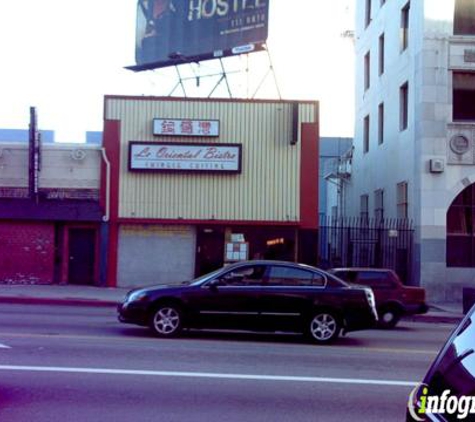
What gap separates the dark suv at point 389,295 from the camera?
17.3m

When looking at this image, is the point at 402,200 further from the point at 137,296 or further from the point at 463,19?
the point at 137,296

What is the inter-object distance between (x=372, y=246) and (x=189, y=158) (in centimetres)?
712

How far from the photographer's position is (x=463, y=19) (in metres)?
25.1

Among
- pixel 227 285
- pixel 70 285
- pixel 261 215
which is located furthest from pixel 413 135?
pixel 227 285

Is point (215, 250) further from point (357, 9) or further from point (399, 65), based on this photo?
point (357, 9)

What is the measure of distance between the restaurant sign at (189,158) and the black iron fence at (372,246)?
4379 mm

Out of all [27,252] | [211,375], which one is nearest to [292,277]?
[211,375]

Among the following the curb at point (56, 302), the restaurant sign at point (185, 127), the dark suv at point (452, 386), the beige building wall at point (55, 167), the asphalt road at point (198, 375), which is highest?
the restaurant sign at point (185, 127)

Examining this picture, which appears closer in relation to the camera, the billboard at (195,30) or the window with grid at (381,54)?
the billboard at (195,30)

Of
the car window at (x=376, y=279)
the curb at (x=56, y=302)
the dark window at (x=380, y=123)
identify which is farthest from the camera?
the dark window at (x=380, y=123)

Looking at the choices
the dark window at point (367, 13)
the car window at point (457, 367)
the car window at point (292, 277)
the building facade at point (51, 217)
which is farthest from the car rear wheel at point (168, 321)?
the dark window at point (367, 13)

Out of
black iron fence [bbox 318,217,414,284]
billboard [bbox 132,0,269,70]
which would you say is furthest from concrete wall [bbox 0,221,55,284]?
black iron fence [bbox 318,217,414,284]

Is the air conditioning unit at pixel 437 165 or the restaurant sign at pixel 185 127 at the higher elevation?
the restaurant sign at pixel 185 127

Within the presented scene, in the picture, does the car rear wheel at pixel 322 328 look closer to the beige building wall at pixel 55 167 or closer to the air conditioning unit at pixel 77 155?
the beige building wall at pixel 55 167
